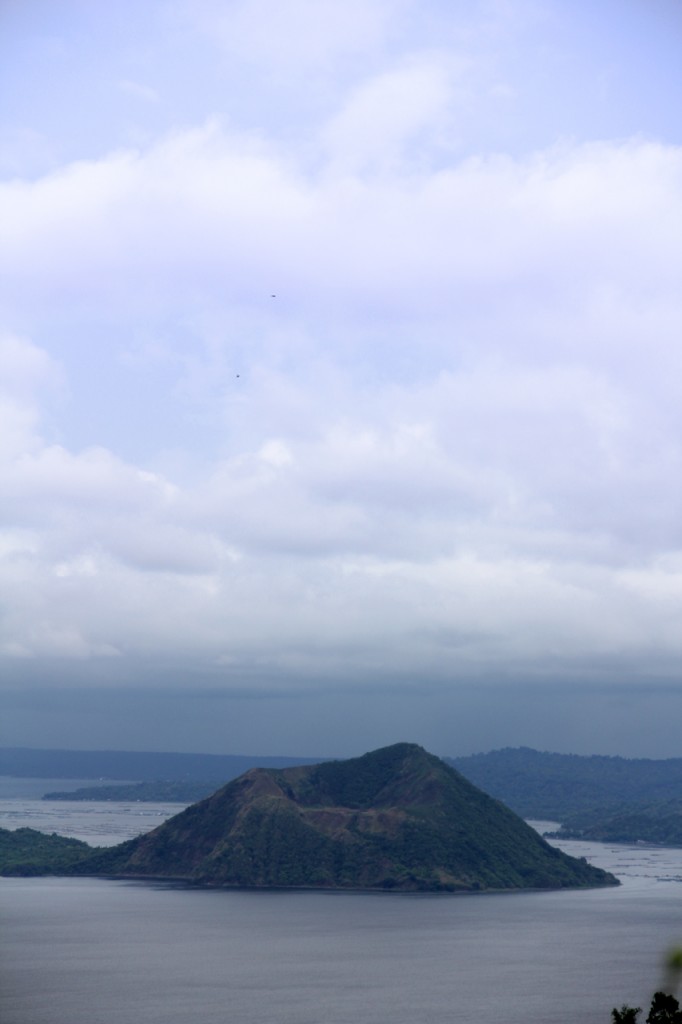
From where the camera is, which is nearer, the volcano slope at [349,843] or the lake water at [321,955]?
the lake water at [321,955]

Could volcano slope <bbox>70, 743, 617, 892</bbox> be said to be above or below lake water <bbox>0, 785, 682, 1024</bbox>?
above

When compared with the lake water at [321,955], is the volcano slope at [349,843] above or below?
above

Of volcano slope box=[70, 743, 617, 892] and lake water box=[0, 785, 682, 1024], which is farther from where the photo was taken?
volcano slope box=[70, 743, 617, 892]

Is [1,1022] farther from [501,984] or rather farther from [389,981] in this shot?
[501,984]

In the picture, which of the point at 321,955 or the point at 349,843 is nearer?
the point at 321,955

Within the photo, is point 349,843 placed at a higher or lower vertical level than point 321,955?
higher
